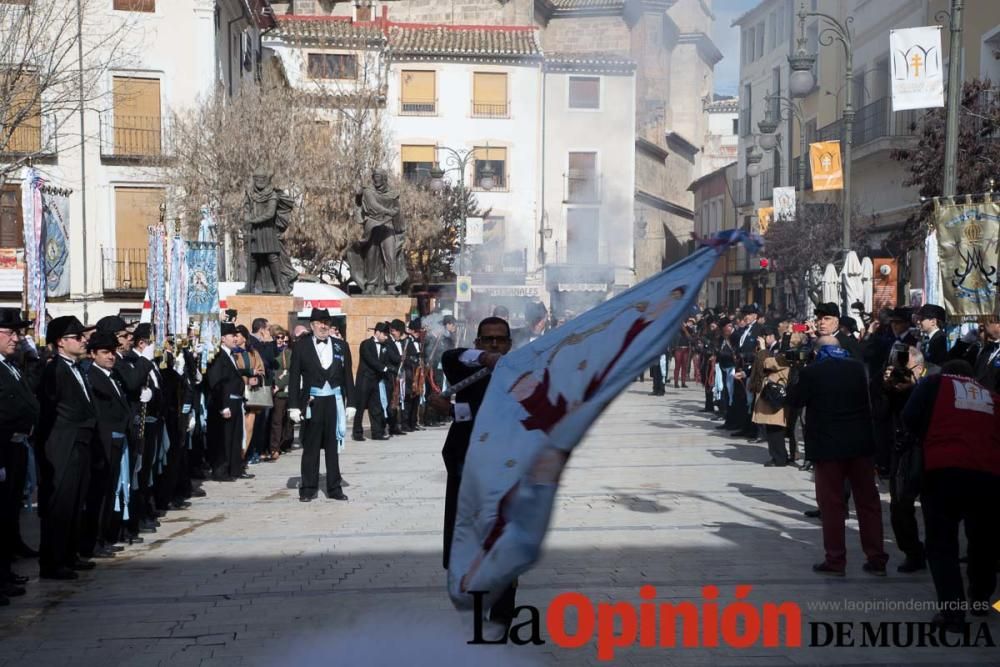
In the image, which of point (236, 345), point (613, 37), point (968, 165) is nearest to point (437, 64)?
point (613, 37)

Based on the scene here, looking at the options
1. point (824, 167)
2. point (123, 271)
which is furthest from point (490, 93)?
point (824, 167)

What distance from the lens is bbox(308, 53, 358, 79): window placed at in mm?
40812

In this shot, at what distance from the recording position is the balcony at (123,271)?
3338 cm

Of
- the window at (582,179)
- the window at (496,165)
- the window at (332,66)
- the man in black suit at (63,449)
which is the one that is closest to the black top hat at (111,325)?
the man in black suit at (63,449)

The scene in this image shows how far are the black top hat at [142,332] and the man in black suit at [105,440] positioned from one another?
131cm

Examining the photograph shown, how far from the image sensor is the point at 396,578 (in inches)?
316

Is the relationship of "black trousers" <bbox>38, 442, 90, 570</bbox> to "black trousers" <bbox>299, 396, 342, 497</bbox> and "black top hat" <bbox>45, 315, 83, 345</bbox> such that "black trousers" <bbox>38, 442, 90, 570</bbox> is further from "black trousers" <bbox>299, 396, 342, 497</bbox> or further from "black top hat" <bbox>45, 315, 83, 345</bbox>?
"black trousers" <bbox>299, 396, 342, 497</bbox>

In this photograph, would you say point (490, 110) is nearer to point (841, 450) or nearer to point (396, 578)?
point (841, 450)

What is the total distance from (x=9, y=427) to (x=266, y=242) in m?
13.9

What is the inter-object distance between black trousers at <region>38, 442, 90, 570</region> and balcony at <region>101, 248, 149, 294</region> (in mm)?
26039

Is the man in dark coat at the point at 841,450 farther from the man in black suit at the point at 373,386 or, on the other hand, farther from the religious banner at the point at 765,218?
the religious banner at the point at 765,218

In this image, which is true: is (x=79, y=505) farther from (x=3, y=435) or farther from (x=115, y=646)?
(x=115, y=646)

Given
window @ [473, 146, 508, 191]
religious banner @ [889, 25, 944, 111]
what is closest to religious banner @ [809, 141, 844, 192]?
religious banner @ [889, 25, 944, 111]

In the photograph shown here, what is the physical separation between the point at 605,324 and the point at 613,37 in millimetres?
30295
